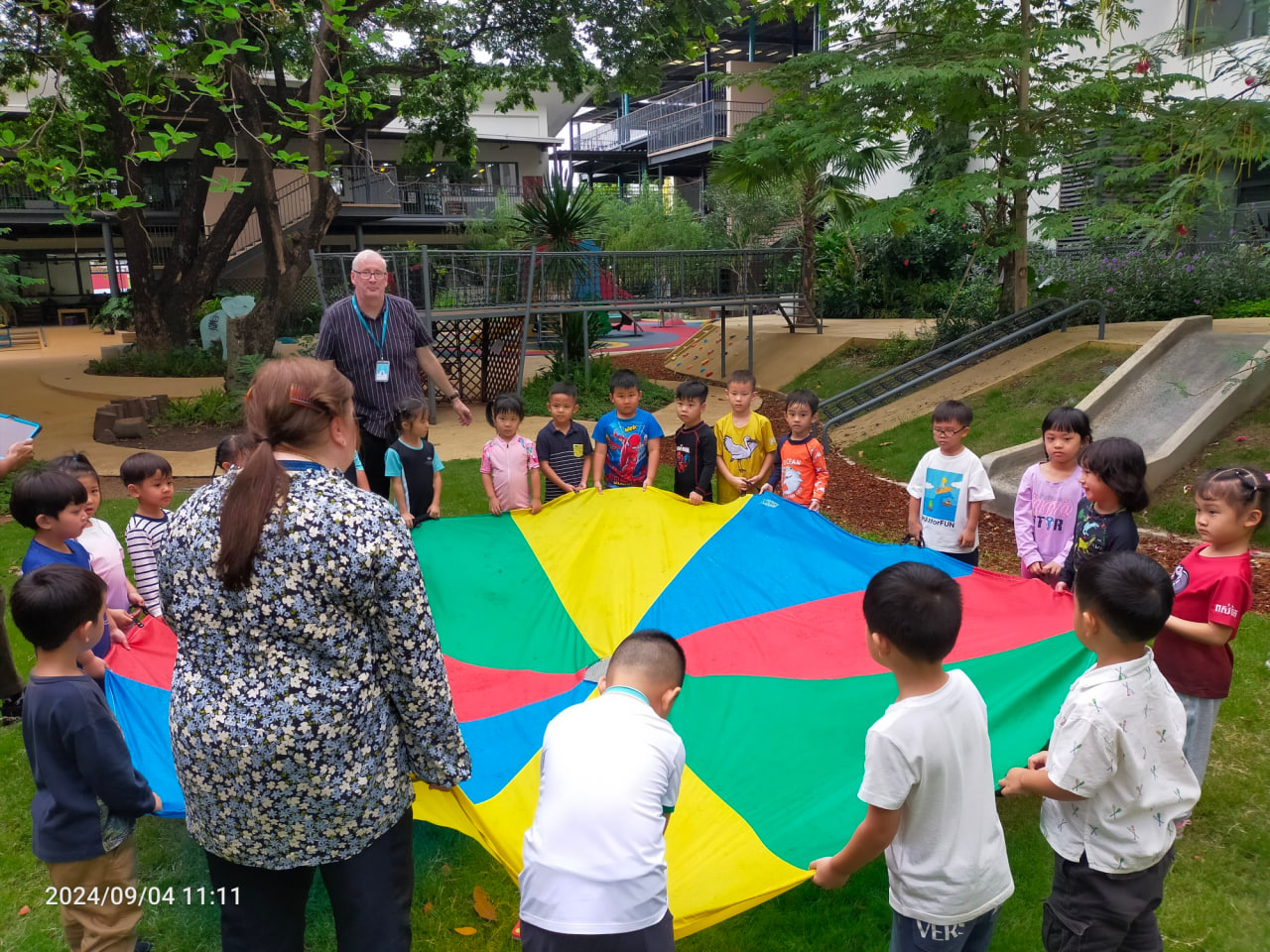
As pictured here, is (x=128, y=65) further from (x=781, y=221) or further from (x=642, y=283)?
(x=781, y=221)

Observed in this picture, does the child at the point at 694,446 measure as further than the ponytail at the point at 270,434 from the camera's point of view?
Yes

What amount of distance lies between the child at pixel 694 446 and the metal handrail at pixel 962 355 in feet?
15.4

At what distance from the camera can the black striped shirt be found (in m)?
4.62

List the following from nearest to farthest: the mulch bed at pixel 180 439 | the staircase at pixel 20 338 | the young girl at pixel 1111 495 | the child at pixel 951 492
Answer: the young girl at pixel 1111 495
the child at pixel 951 492
the mulch bed at pixel 180 439
the staircase at pixel 20 338

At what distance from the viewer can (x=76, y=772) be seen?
89.0 inches

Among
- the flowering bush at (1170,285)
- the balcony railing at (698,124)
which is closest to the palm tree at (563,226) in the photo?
the flowering bush at (1170,285)

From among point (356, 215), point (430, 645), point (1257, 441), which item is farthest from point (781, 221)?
point (430, 645)

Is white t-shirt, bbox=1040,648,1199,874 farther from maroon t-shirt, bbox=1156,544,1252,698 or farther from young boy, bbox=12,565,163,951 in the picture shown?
young boy, bbox=12,565,163,951

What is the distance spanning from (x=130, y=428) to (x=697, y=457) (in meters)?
8.65

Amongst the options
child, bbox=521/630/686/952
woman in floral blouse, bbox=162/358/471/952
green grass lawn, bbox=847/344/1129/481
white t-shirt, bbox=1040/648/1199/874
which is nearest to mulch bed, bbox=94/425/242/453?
green grass lawn, bbox=847/344/1129/481

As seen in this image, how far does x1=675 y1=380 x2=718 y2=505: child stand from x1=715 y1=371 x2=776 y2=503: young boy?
0.34 ft

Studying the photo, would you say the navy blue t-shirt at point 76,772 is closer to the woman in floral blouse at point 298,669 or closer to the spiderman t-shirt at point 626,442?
the woman in floral blouse at point 298,669

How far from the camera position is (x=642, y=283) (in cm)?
1377

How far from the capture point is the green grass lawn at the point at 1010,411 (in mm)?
8406
